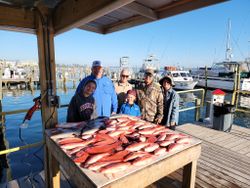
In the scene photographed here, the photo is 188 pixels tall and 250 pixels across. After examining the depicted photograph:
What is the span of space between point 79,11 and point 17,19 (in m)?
0.90

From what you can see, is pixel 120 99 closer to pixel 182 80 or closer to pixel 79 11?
pixel 79 11

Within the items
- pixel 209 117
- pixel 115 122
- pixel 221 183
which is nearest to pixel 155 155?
pixel 115 122

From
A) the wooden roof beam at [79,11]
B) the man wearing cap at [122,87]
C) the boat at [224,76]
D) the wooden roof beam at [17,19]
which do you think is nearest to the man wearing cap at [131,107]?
the man wearing cap at [122,87]

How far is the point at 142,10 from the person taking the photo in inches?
84.6

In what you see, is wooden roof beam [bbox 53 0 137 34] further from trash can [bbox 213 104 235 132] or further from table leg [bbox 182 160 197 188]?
trash can [bbox 213 104 235 132]

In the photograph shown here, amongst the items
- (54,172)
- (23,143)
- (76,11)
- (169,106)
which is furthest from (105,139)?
(23,143)

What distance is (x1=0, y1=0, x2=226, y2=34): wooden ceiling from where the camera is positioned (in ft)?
5.98

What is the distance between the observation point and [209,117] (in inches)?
234

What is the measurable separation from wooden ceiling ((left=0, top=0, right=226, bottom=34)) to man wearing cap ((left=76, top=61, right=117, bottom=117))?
0.94m

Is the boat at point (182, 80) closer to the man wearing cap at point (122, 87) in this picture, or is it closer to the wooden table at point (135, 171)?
the man wearing cap at point (122, 87)

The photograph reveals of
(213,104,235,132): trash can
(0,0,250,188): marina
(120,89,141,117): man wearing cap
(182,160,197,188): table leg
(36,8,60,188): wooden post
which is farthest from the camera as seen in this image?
(213,104,235,132): trash can

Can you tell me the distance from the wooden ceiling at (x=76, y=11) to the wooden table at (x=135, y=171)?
1336mm

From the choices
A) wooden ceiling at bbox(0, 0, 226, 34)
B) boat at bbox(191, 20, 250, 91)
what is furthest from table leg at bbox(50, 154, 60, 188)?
boat at bbox(191, 20, 250, 91)

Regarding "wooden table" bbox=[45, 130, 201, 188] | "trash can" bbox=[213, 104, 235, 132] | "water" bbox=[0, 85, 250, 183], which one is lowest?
"water" bbox=[0, 85, 250, 183]
